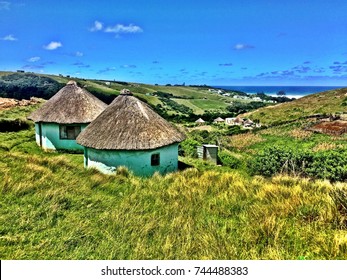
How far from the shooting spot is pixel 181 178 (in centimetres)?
1034

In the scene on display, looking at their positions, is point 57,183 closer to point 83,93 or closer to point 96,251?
point 96,251

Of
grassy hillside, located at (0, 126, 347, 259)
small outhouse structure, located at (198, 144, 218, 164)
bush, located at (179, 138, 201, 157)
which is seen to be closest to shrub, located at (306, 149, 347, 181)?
grassy hillside, located at (0, 126, 347, 259)

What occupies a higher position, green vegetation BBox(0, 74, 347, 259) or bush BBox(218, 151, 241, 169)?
green vegetation BBox(0, 74, 347, 259)

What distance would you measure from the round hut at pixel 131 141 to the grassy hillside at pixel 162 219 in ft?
18.1

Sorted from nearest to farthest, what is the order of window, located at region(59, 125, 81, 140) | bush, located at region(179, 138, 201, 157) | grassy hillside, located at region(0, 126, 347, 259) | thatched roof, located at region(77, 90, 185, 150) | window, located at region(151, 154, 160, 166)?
1. grassy hillside, located at region(0, 126, 347, 259)
2. thatched roof, located at region(77, 90, 185, 150)
3. window, located at region(151, 154, 160, 166)
4. window, located at region(59, 125, 81, 140)
5. bush, located at region(179, 138, 201, 157)

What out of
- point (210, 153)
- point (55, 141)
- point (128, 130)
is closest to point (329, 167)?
point (210, 153)

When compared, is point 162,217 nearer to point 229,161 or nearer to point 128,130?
point 128,130

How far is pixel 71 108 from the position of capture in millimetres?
22562

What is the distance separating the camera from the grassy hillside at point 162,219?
5320 millimetres

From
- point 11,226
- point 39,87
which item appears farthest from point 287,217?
point 39,87

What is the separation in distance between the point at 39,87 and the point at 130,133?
6595cm

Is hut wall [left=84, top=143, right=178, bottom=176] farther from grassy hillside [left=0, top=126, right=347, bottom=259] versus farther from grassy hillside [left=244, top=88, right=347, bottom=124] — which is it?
grassy hillside [left=244, top=88, right=347, bottom=124]

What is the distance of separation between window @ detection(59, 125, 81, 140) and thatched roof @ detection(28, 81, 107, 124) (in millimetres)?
777

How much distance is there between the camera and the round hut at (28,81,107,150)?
72.8 feet
